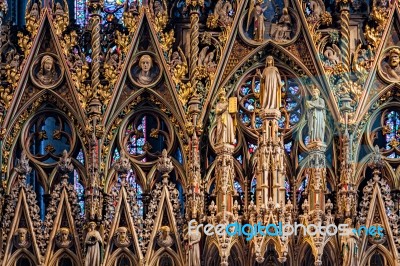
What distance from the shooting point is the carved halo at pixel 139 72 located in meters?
27.1

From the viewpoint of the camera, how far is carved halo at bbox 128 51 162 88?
27.1 meters

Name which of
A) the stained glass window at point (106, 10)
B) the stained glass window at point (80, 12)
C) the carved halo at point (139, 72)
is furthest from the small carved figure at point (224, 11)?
the stained glass window at point (80, 12)

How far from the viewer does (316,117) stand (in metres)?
26.7

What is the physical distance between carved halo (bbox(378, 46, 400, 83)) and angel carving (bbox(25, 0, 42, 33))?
5.10 m

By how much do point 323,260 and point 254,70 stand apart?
309 cm

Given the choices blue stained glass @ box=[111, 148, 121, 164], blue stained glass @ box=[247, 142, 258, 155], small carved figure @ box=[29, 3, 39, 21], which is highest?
small carved figure @ box=[29, 3, 39, 21]

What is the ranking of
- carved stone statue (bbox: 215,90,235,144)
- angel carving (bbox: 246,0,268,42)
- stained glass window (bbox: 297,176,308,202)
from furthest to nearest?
angel carving (bbox: 246,0,268,42)
stained glass window (bbox: 297,176,308,202)
carved stone statue (bbox: 215,90,235,144)

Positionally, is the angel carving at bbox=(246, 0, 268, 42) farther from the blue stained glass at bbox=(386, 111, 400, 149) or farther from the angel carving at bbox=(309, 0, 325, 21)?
the blue stained glass at bbox=(386, 111, 400, 149)

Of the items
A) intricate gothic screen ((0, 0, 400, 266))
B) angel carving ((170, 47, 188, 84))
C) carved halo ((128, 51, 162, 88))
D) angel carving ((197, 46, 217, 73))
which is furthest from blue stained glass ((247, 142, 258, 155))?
carved halo ((128, 51, 162, 88))

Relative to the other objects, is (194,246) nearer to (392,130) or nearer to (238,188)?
(238,188)

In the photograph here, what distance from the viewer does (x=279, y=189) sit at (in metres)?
26.1

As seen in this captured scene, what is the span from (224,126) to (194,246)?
179 centimetres

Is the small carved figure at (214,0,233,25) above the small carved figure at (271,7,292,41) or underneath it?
above

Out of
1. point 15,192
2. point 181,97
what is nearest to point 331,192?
point 181,97
